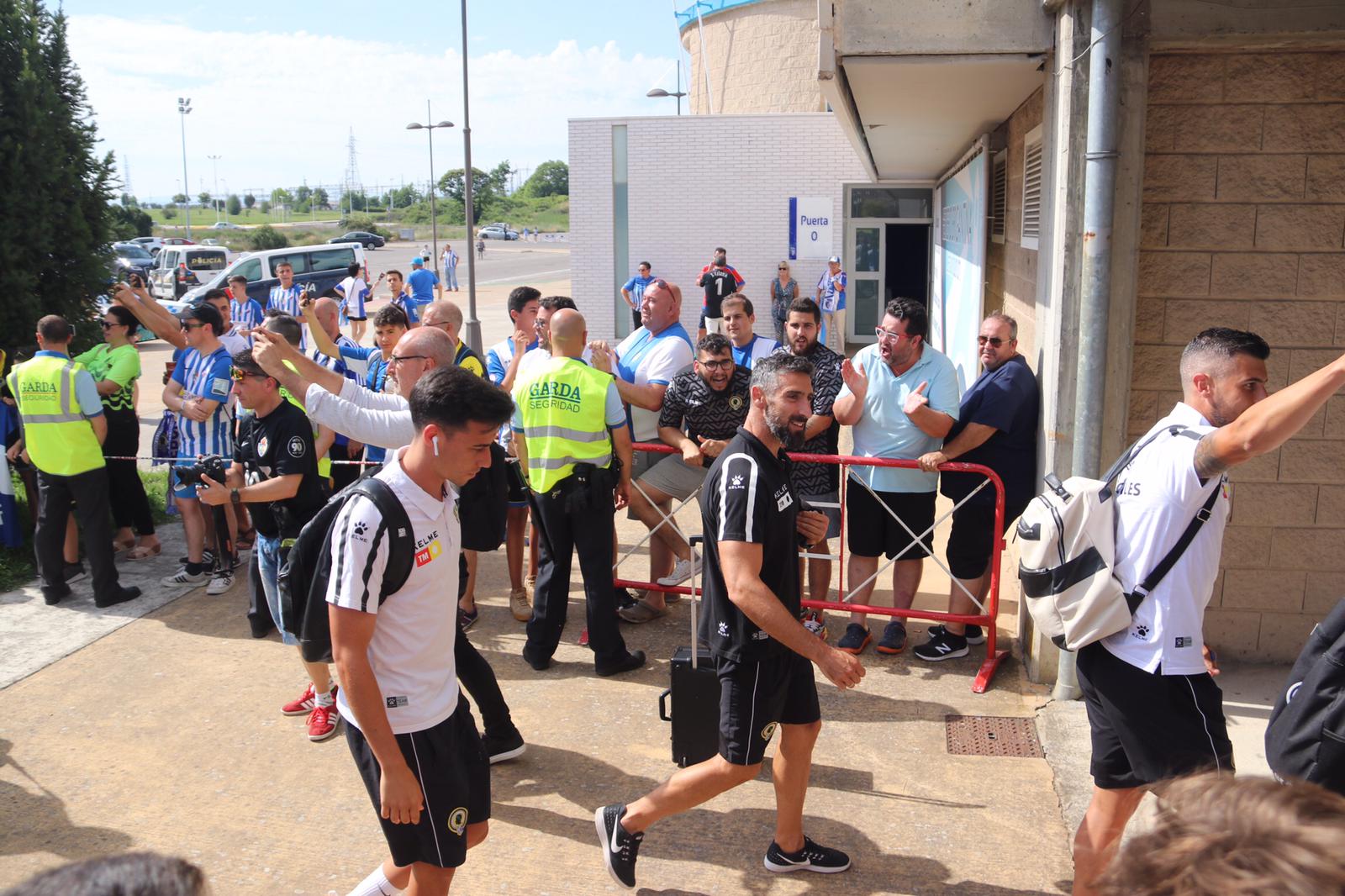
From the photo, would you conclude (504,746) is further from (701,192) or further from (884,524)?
(701,192)

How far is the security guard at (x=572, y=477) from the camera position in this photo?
5.81m

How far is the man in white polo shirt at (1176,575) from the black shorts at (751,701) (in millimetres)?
1074

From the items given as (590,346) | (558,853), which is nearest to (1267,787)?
(558,853)

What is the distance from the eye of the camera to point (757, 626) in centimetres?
368

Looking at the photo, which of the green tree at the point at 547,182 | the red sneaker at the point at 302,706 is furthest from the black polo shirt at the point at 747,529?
the green tree at the point at 547,182

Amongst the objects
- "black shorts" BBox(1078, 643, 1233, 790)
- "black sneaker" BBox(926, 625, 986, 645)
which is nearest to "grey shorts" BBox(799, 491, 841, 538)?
"black sneaker" BBox(926, 625, 986, 645)

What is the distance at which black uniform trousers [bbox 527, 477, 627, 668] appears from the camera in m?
5.84

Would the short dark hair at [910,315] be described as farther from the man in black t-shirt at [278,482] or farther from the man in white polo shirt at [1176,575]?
the man in black t-shirt at [278,482]

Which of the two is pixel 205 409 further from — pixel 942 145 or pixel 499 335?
pixel 499 335

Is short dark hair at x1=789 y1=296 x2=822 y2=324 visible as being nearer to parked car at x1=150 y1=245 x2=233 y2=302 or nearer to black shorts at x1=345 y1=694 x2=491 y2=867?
black shorts at x1=345 y1=694 x2=491 y2=867

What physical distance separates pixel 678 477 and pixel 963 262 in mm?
6184

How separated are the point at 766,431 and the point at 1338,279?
344 centimetres

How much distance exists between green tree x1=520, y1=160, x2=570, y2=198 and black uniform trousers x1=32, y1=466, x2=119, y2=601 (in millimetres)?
116397

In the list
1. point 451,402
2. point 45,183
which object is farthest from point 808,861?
point 45,183
